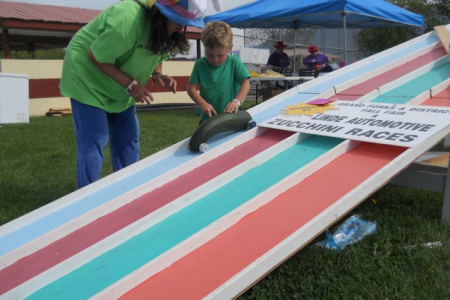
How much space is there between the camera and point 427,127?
2445 millimetres

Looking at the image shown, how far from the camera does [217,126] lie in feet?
9.68

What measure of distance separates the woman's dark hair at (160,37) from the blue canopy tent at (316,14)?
8014 millimetres

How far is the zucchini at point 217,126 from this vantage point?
2875mm

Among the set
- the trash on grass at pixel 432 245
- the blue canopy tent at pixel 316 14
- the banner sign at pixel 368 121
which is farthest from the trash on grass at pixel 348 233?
the blue canopy tent at pixel 316 14

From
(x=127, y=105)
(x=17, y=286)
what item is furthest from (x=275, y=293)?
(x=127, y=105)

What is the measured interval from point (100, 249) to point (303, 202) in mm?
991

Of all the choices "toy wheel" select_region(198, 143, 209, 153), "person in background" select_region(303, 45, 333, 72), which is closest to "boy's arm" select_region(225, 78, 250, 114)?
"toy wheel" select_region(198, 143, 209, 153)

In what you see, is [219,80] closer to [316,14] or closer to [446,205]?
[446,205]

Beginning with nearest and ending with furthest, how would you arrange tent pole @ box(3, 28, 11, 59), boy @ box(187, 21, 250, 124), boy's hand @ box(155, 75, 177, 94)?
boy's hand @ box(155, 75, 177, 94) → boy @ box(187, 21, 250, 124) → tent pole @ box(3, 28, 11, 59)

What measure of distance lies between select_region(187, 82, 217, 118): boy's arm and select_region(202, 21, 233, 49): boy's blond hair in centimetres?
43

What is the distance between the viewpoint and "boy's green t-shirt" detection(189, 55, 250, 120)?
3.60 metres

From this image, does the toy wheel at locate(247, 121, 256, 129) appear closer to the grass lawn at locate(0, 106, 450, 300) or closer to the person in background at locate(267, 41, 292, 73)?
the grass lawn at locate(0, 106, 450, 300)

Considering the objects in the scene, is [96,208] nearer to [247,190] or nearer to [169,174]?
[169,174]

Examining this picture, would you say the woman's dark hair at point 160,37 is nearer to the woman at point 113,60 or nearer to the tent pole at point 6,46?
the woman at point 113,60
